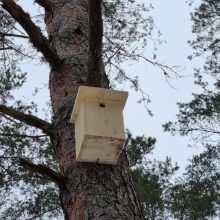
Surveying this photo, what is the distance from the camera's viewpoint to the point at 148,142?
719 centimetres

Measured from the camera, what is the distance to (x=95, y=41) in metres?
1.67

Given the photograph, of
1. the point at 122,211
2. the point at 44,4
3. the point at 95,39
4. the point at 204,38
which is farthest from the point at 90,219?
the point at 204,38

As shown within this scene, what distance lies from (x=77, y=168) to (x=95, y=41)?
45 cm

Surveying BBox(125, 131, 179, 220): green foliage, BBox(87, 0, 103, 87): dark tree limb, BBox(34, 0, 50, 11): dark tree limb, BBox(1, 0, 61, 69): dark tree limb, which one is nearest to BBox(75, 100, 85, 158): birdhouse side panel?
BBox(87, 0, 103, 87): dark tree limb

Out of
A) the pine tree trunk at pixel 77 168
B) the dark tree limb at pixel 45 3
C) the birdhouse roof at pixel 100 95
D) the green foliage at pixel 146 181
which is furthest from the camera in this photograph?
the green foliage at pixel 146 181

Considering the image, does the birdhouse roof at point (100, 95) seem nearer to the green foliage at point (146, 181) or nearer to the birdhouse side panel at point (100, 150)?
the birdhouse side panel at point (100, 150)

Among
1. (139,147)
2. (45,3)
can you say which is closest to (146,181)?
(139,147)

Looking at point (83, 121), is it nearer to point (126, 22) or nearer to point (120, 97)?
point (120, 97)

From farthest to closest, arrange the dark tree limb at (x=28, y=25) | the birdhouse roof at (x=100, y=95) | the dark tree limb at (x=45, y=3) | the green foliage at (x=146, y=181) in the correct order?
the green foliage at (x=146, y=181), the dark tree limb at (x=45, y=3), the dark tree limb at (x=28, y=25), the birdhouse roof at (x=100, y=95)

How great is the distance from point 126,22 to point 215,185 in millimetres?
3874

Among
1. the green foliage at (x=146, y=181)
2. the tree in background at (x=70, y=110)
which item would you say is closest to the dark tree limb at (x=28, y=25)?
the tree in background at (x=70, y=110)

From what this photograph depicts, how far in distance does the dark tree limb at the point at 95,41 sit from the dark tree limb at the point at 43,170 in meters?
0.34

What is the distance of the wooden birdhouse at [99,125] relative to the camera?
1.64m

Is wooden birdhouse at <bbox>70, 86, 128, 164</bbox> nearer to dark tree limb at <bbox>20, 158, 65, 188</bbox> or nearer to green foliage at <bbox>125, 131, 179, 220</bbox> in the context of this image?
dark tree limb at <bbox>20, 158, 65, 188</bbox>
